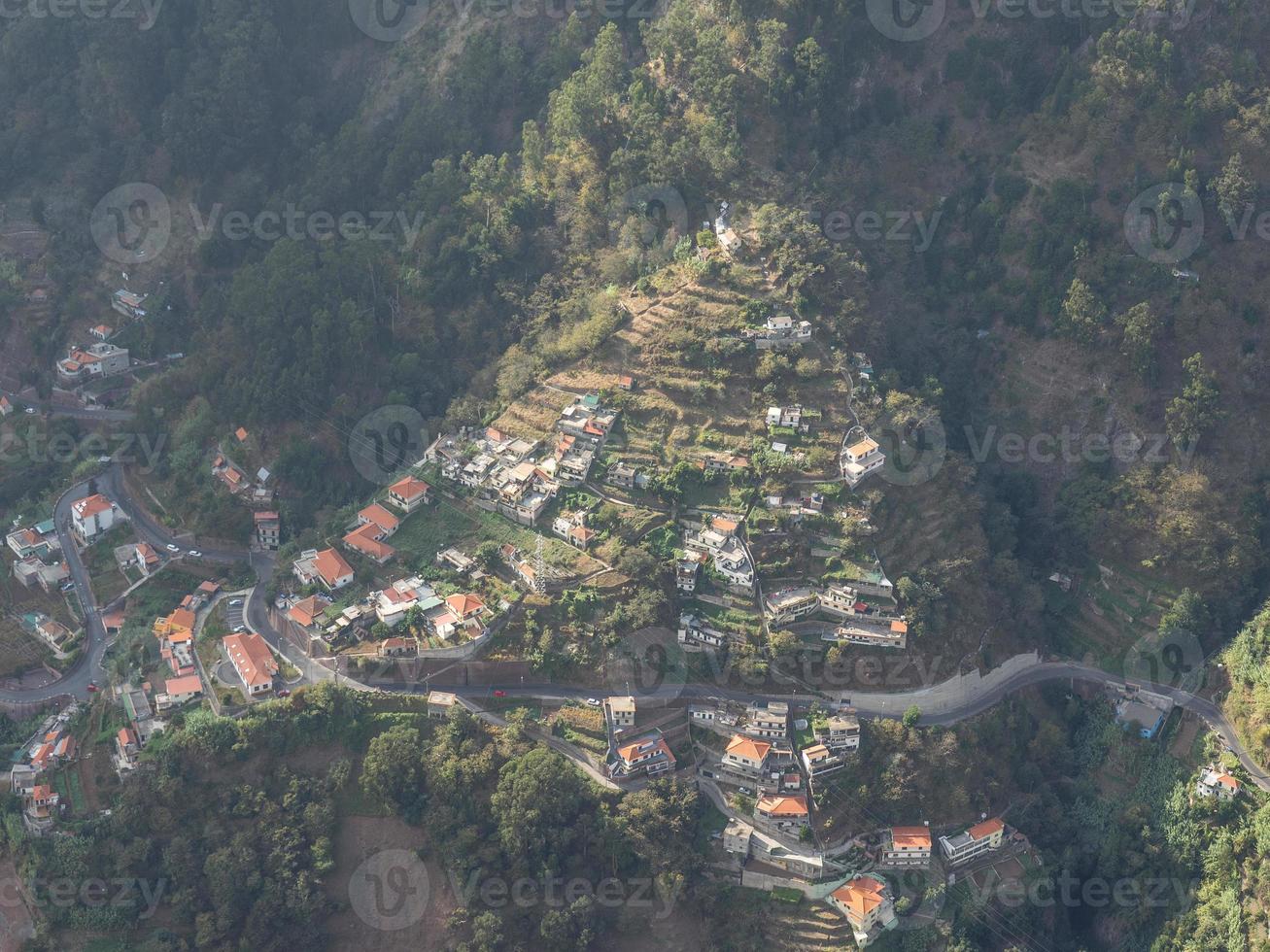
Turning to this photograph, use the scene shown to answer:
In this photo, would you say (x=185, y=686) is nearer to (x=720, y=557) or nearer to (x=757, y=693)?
(x=720, y=557)

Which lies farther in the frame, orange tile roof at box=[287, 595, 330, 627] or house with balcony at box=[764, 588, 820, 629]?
orange tile roof at box=[287, 595, 330, 627]

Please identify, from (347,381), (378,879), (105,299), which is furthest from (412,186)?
(378,879)

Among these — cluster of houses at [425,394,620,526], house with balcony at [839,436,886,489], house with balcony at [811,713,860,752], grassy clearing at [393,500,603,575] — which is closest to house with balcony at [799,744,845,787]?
Answer: house with balcony at [811,713,860,752]

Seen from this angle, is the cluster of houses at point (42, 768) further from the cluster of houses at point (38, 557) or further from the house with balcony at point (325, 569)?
the house with balcony at point (325, 569)

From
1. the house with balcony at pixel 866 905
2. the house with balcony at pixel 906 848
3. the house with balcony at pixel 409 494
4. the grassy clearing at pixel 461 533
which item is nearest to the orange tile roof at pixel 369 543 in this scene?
the grassy clearing at pixel 461 533

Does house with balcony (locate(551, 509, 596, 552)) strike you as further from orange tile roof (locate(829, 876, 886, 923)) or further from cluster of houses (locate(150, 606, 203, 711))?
orange tile roof (locate(829, 876, 886, 923))
